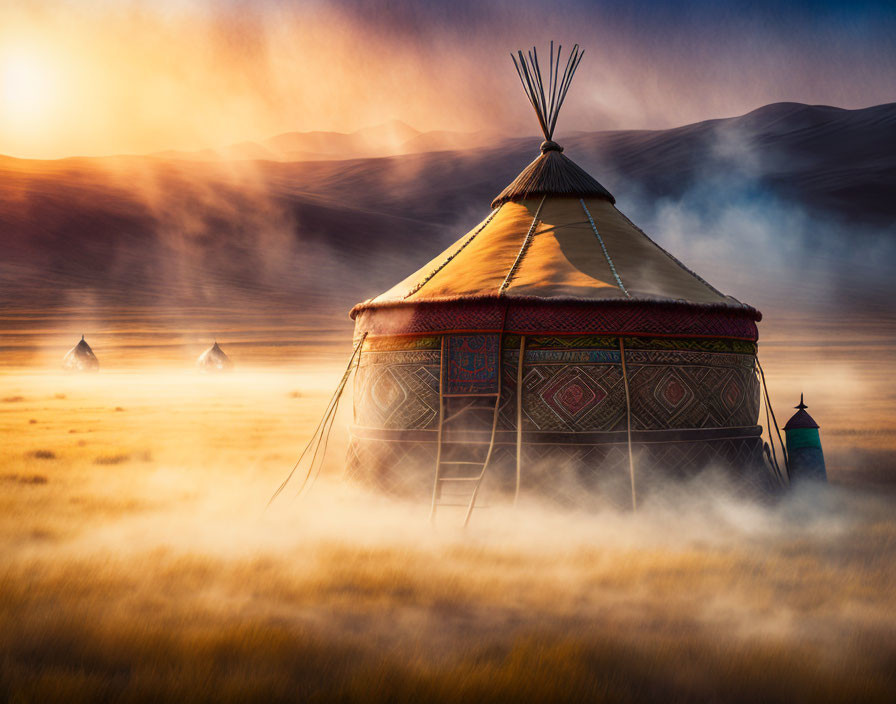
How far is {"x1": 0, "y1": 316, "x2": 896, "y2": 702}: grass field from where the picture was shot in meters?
2.90

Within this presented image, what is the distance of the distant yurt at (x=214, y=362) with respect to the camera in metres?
26.8

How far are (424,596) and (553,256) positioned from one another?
320cm

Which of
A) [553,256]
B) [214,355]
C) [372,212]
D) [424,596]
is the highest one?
[372,212]

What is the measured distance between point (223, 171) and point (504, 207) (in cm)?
6639

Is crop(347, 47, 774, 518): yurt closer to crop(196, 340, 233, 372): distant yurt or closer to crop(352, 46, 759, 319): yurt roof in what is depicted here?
crop(352, 46, 759, 319): yurt roof

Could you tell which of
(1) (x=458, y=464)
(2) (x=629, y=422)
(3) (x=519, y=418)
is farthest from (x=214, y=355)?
(2) (x=629, y=422)

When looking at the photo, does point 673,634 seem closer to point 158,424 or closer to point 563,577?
point 563,577

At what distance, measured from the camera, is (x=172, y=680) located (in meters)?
2.87

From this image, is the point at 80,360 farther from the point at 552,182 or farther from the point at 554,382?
the point at 554,382

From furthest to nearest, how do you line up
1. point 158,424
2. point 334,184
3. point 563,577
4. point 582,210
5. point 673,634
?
point 334,184 → point 158,424 → point 582,210 → point 563,577 → point 673,634

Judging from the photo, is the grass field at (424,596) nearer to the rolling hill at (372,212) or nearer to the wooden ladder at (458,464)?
the wooden ladder at (458,464)

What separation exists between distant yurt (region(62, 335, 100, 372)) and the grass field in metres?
20.5

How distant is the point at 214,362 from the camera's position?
2697cm

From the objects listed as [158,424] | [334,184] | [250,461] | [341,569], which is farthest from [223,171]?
[341,569]
